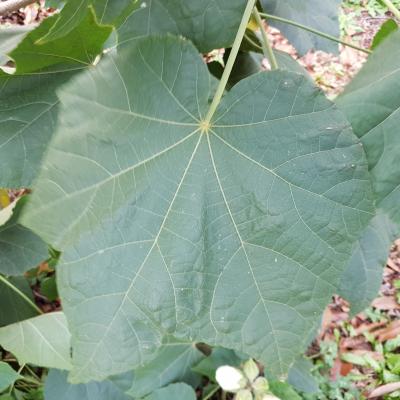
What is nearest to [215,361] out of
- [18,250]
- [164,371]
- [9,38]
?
[164,371]

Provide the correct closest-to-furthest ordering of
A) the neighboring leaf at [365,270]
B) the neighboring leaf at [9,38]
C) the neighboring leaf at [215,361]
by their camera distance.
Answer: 1. the neighboring leaf at [9,38]
2. the neighboring leaf at [365,270]
3. the neighboring leaf at [215,361]

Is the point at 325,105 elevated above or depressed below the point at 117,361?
above

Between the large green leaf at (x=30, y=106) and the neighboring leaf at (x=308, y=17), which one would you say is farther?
the neighboring leaf at (x=308, y=17)

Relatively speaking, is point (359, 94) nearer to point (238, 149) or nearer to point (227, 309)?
point (238, 149)

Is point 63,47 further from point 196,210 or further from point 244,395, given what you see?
point 244,395

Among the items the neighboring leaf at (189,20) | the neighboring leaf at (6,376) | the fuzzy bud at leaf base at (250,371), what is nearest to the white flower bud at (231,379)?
the fuzzy bud at leaf base at (250,371)

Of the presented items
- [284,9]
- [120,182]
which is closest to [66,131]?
[120,182]

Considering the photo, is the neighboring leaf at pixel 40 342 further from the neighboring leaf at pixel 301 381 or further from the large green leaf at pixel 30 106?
the neighboring leaf at pixel 301 381
